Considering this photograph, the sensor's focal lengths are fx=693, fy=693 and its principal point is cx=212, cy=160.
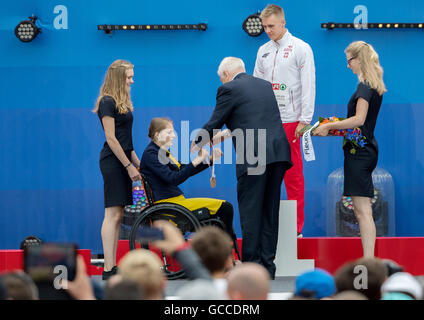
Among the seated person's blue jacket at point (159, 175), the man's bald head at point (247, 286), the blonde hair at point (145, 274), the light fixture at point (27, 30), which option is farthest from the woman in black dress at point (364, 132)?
the light fixture at point (27, 30)

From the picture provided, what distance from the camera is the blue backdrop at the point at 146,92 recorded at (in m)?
6.01

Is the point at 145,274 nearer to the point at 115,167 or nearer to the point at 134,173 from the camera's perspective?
the point at 134,173

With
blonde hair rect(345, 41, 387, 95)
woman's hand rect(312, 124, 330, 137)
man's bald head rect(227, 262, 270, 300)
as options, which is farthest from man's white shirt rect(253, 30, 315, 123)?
man's bald head rect(227, 262, 270, 300)

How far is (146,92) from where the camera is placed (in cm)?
612

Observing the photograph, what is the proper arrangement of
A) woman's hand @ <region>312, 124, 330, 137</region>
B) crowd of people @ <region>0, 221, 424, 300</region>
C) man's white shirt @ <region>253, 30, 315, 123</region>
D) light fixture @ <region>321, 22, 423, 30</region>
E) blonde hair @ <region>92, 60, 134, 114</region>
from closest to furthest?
crowd of people @ <region>0, 221, 424, 300</region> → woman's hand @ <region>312, 124, 330, 137</region> → blonde hair @ <region>92, 60, 134, 114</region> → man's white shirt @ <region>253, 30, 315, 123</region> → light fixture @ <region>321, 22, 423, 30</region>

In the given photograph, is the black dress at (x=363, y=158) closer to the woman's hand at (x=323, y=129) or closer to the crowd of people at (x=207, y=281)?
the woman's hand at (x=323, y=129)

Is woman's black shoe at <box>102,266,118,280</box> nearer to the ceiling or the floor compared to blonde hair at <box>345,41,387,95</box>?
nearer to the floor

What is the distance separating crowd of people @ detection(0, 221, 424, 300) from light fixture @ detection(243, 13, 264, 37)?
3703 millimetres

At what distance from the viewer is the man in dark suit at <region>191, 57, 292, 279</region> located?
425cm

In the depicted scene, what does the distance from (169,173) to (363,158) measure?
1283 mm

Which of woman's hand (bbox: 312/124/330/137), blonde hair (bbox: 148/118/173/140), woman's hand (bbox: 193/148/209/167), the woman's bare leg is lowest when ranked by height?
the woman's bare leg

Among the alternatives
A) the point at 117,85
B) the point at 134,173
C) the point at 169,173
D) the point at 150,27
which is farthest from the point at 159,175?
the point at 150,27

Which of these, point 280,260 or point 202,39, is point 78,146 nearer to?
point 202,39

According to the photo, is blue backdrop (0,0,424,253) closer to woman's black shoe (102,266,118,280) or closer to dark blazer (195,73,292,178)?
woman's black shoe (102,266,118,280)
